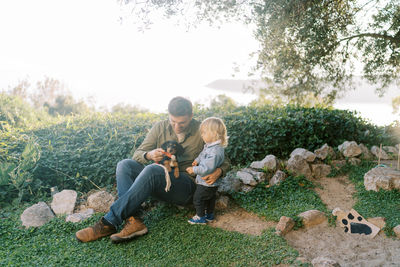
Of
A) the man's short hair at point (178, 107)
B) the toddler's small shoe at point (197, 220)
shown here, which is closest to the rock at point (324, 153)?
the toddler's small shoe at point (197, 220)

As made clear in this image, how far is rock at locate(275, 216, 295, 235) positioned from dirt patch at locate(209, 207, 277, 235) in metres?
0.20

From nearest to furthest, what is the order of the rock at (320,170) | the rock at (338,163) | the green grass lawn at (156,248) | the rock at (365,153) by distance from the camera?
the green grass lawn at (156,248) < the rock at (320,170) < the rock at (338,163) < the rock at (365,153)

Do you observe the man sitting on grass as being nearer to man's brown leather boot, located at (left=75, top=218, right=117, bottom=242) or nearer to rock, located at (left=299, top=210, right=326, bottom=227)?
man's brown leather boot, located at (left=75, top=218, right=117, bottom=242)

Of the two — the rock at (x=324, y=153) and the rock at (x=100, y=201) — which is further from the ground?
the rock at (x=324, y=153)

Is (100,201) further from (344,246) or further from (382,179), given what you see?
(382,179)

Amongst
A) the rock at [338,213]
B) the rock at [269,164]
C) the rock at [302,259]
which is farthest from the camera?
the rock at [269,164]

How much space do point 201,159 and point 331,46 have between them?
11.9 ft

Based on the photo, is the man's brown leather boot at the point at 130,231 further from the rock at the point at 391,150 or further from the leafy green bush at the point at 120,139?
the rock at the point at 391,150

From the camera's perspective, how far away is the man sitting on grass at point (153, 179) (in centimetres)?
329

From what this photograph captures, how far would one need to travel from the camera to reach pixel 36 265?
10.0 ft

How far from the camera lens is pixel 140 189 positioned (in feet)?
10.7

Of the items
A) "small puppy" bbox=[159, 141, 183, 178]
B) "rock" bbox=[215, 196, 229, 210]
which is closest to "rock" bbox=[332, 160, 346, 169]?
"rock" bbox=[215, 196, 229, 210]

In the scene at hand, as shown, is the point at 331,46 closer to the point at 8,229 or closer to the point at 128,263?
the point at 128,263

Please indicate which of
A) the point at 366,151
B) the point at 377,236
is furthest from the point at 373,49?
the point at 377,236
